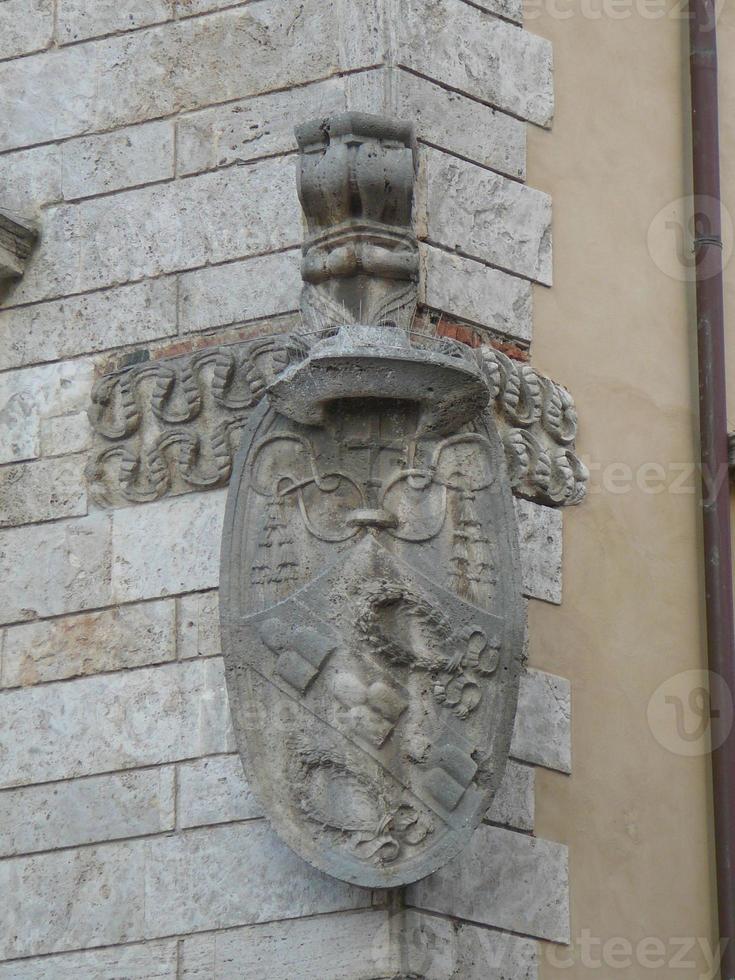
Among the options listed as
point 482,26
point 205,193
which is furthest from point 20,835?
point 482,26

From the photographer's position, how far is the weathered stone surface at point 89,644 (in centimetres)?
764

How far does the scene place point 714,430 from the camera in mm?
8453

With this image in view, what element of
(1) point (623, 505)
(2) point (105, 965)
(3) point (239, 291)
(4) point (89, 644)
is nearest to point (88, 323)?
(3) point (239, 291)

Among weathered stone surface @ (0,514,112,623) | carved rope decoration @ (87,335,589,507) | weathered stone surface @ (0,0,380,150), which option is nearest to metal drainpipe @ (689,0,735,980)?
carved rope decoration @ (87,335,589,507)

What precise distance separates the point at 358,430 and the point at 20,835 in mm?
1587

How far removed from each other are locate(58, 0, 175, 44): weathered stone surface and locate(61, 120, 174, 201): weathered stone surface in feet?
1.21

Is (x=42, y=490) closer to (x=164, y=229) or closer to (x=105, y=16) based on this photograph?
(x=164, y=229)

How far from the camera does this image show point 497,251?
8.05m

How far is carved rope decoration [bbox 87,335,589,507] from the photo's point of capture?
25.4 ft

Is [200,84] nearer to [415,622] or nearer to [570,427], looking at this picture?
[570,427]

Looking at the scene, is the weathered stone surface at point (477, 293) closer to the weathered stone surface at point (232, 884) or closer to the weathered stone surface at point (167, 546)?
the weathered stone surface at point (167, 546)

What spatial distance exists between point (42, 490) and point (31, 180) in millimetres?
1074

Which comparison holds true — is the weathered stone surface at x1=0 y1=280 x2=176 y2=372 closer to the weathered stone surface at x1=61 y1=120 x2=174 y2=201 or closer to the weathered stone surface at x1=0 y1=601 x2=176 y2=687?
the weathered stone surface at x1=61 y1=120 x2=174 y2=201

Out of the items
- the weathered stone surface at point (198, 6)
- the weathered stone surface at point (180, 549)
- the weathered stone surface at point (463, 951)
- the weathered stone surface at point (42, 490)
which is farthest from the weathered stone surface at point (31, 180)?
the weathered stone surface at point (463, 951)
